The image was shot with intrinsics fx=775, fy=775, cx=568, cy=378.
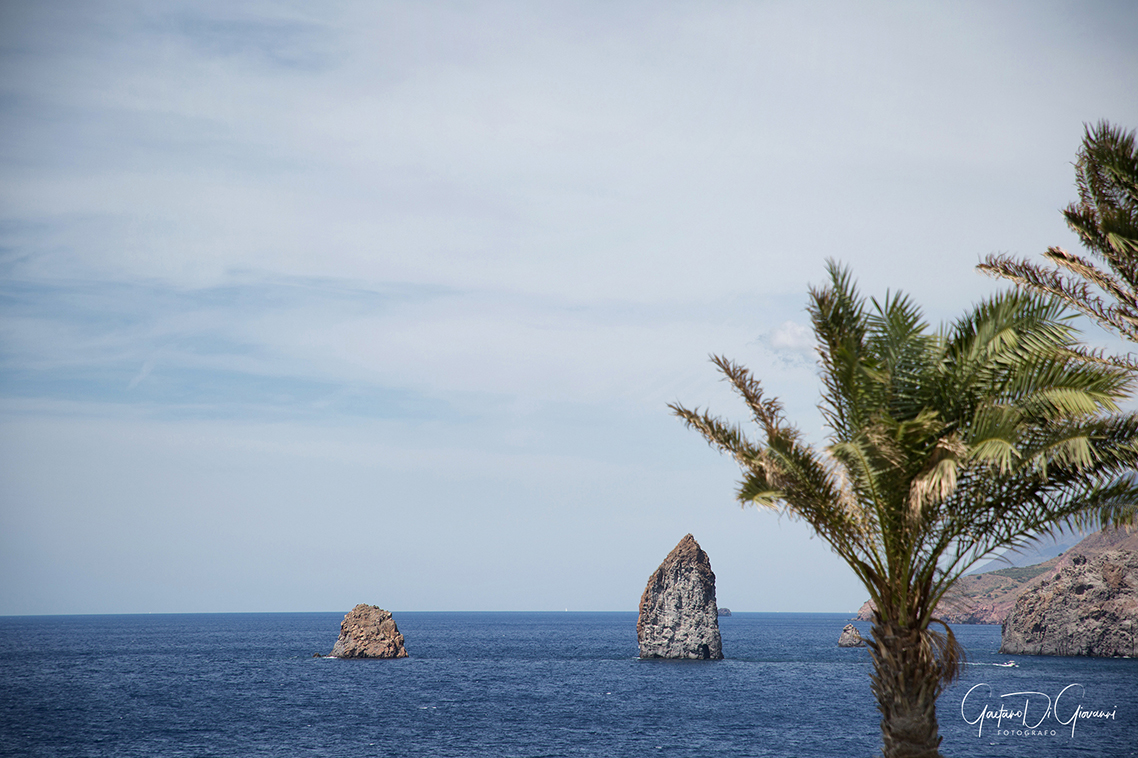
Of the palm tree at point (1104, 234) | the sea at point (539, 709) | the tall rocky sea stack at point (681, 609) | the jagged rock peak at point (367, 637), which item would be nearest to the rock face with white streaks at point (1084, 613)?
the sea at point (539, 709)

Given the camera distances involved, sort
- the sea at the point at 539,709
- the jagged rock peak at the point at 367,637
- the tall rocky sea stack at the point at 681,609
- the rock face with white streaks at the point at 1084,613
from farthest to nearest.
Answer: the jagged rock peak at the point at 367,637
the rock face with white streaks at the point at 1084,613
the tall rocky sea stack at the point at 681,609
the sea at the point at 539,709

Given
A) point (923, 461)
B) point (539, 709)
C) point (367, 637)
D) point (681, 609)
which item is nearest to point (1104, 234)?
point (923, 461)

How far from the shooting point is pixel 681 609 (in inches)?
3620

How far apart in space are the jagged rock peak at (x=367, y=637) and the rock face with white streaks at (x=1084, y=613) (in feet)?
282

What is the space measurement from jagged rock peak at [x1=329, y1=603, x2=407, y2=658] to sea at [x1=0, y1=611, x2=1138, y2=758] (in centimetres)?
201

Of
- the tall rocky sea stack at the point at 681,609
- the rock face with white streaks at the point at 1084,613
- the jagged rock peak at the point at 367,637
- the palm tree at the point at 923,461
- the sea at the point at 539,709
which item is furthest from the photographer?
the jagged rock peak at the point at 367,637

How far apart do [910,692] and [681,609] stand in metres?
82.0

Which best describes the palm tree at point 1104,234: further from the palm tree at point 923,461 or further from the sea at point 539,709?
the sea at point 539,709

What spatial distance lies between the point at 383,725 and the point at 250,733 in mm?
8617

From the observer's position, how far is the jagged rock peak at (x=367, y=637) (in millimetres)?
101062

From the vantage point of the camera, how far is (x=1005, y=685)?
74.8 m

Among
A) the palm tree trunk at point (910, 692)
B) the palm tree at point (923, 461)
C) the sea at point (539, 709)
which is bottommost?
the sea at point (539, 709)

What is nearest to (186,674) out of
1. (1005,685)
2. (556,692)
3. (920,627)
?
(556,692)

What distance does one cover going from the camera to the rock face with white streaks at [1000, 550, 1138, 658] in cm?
9525
